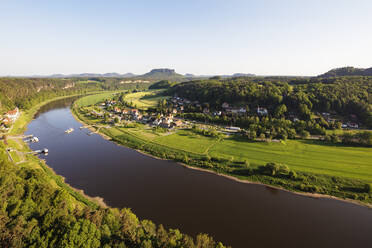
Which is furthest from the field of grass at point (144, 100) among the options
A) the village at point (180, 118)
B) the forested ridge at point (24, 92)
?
the forested ridge at point (24, 92)

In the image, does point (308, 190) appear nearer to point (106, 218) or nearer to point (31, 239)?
point (106, 218)

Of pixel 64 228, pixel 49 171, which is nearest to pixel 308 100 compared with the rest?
pixel 64 228

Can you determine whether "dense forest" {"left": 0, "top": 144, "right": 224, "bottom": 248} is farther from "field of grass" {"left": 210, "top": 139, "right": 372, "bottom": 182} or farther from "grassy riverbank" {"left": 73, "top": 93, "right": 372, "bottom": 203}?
"field of grass" {"left": 210, "top": 139, "right": 372, "bottom": 182}

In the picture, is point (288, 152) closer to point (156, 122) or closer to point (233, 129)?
point (233, 129)

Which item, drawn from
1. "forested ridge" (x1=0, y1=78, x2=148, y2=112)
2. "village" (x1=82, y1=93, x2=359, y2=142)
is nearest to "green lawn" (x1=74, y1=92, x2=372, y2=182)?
"village" (x1=82, y1=93, x2=359, y2=142)

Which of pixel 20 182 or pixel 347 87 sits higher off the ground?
pixel 347 87

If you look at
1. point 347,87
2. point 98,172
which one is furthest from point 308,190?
point 347,87
